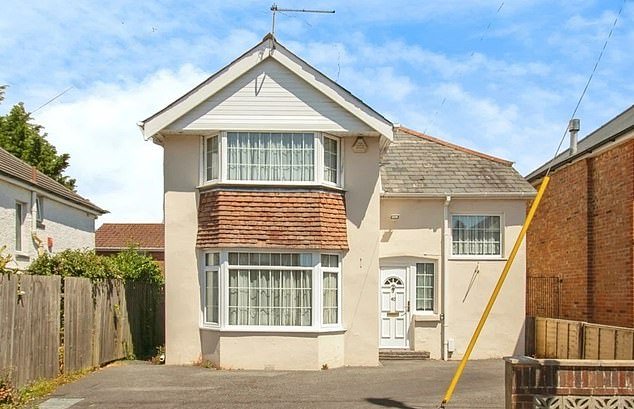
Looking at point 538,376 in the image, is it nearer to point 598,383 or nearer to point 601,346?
point 598,383

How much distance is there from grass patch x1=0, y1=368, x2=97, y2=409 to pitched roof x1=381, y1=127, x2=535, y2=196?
830 centimetres

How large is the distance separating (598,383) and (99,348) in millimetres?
10236

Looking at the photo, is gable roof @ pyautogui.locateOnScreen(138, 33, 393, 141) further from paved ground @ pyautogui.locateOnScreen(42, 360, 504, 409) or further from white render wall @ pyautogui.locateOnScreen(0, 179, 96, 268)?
white render wall @ pyautogui.locateOnScreen(0, 179, 96, 268)

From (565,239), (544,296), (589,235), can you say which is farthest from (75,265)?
(544,296)

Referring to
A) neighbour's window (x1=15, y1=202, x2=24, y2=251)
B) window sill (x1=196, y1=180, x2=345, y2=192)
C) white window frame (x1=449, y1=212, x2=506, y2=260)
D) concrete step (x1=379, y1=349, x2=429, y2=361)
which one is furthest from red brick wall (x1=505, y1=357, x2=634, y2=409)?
neighbour's window (x1=15, y1=202, x2=24, y2=251)

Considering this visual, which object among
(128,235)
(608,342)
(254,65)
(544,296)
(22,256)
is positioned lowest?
(608,342)

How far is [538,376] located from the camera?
29.1 feet

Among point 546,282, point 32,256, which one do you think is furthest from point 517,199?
point 32,256

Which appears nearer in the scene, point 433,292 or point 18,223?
point 433,292

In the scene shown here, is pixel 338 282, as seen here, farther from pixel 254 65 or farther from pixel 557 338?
→ pixel 557 338

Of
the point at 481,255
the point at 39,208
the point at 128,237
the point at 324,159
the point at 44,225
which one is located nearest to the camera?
the point at 324,159

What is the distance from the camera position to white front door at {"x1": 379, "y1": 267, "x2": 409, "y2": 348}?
18297 millimetres

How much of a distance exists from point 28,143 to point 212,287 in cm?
2248

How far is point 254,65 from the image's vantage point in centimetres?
1596
